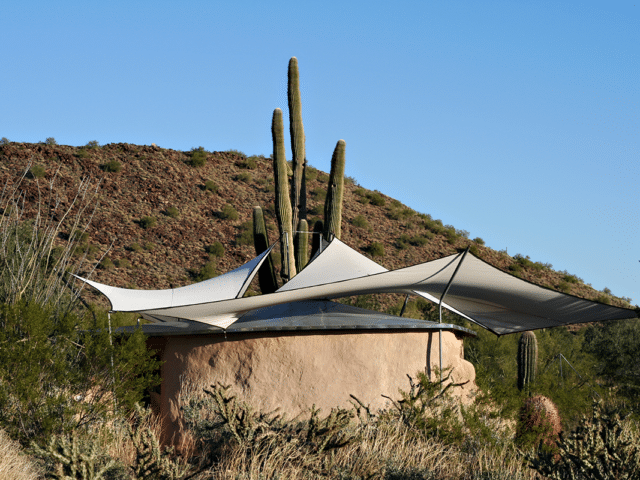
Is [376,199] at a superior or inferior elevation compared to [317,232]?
superior

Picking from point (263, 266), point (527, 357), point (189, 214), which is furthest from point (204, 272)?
point (527, 357)

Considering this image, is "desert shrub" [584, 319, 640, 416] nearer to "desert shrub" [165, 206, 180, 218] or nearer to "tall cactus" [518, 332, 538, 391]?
"tall cactus" [518, 332, 538, 391]

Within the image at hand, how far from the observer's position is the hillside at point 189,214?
3716cm

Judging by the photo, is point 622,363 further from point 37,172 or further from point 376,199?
point 37,172

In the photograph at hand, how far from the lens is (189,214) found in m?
42.4

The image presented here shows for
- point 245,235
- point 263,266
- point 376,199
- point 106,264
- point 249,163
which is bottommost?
point 106,264

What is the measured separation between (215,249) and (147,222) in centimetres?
462

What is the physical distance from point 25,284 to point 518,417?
8.55 meters

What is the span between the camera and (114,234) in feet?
125

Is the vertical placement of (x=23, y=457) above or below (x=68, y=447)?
below

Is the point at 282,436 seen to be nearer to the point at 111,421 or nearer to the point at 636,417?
the point at 111,421

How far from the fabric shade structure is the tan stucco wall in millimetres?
646

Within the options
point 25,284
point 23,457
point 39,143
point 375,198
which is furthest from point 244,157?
point 23,457

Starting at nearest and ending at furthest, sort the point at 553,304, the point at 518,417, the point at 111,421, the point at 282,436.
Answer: the point at 282,436 < the point at 111,421 < the point at 553,304 < the point at 518,417
